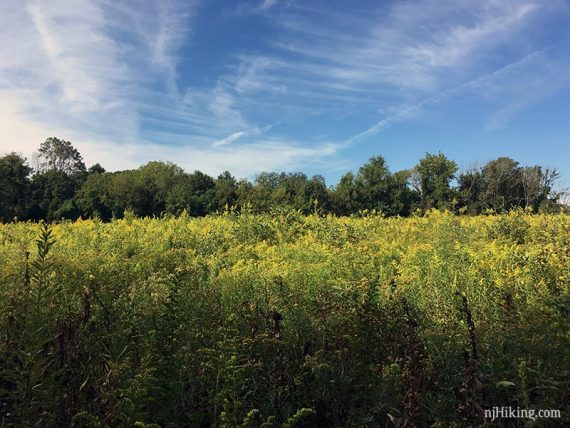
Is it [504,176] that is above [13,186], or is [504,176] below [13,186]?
above

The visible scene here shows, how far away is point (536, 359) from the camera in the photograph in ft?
8.81

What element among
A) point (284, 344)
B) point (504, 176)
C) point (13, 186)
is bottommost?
point (284, 344)

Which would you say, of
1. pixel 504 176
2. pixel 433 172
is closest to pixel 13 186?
pixel 433 172

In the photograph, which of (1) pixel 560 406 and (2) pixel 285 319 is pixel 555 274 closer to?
(1) pixel 560 406

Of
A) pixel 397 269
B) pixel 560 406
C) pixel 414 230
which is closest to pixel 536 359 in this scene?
pixel 560 406

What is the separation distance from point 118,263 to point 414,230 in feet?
20.8

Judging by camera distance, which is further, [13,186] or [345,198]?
[345,198]

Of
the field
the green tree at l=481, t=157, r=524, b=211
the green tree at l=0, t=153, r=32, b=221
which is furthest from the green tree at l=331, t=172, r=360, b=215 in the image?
the field

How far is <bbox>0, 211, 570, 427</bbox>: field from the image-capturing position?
2090mm

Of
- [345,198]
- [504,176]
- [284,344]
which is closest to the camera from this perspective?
[284,344]

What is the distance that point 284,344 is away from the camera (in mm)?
3004

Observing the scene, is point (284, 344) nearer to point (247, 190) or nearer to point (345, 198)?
point (247, 190)

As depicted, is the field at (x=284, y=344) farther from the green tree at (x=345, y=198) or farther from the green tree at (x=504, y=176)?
the green tree at (x=504, y=176)

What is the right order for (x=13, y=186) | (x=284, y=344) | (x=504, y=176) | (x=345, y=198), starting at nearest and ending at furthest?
1. (x=284, y=344)
2. (x=13, y=186)
3. (x=345, y=198)
4. (x=504, y=176)
